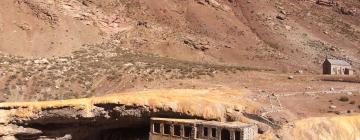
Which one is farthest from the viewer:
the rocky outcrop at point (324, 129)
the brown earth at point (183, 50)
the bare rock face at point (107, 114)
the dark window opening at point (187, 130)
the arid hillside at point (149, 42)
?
the arid hillside at point (149, 42)

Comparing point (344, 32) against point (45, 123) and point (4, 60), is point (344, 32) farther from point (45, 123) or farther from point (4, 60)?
point (45, 123)

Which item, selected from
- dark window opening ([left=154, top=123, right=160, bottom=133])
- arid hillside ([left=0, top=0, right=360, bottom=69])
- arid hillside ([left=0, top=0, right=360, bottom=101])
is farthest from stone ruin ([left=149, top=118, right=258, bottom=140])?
arid hillside ([left=0, top=0, right=360, bottom=69])

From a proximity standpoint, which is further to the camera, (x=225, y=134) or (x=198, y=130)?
(x=198, y=130)

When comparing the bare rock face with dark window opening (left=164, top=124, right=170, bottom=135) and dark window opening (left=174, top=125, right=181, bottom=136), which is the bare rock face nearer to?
dark window opening (left=164, top=124, right=170, bottom=135)

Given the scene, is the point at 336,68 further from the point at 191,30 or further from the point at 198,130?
the point at 198,130

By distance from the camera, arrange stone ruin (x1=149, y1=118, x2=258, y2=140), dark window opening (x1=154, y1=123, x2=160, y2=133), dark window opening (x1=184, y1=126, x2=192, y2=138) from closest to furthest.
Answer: stone ruin (x1=149, y1=118, x2=258, y2=140) → dark window opening (x1=184, y1=126, x2=192, y2=138) → dark window opening (x1=154, y1=123, x2=160, y2=133)

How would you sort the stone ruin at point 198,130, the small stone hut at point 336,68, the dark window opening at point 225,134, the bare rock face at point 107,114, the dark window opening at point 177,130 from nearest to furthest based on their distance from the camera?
the stone ruin at point 198,130 < the dark window opening at point 225,134 < the dark window opening at point 177,130 < the bare rock face at point 107,114 < the small stone hut at point 336,68

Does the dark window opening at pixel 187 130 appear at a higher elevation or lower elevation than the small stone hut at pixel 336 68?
lower

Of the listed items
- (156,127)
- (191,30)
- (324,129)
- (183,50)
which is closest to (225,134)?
(156,127)

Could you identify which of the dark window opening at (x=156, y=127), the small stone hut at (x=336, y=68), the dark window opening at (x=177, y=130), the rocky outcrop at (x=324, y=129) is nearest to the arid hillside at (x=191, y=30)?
the small stone hut at (x=336, y=68)

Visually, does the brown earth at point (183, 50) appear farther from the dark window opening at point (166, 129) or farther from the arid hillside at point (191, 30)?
the dark window opening at point (166, 129)

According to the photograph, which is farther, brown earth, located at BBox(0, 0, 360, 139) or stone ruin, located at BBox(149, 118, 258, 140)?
brown earth, located at BBox(0, 0, 360, 139)

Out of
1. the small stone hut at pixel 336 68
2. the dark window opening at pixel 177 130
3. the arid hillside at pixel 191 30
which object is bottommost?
the dark window opening at pixel 177 130

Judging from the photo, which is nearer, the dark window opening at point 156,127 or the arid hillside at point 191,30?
the dark window opening at point 156,127
